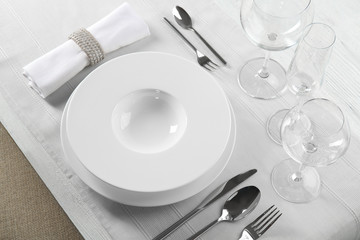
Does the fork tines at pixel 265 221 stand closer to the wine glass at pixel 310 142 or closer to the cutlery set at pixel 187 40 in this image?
the wine glass at pixel 310 142

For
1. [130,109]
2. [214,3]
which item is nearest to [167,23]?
[214,3]

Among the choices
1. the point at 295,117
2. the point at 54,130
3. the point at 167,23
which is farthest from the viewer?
the point at 167,23

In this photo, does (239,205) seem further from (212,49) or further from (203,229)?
(212,49)

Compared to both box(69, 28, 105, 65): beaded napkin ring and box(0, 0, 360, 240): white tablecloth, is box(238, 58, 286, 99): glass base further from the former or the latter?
box(69, 28, 105, 65): beaded napkin ring

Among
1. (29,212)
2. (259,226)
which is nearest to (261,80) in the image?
(259,226)

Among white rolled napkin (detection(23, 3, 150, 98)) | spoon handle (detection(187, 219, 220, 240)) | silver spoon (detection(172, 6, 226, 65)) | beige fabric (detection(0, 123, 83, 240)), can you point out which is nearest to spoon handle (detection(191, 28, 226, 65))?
silver spoon (detection(172, 6, 226, 65))

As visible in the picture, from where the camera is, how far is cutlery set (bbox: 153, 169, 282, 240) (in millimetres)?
841

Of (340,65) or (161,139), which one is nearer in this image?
(161,139)

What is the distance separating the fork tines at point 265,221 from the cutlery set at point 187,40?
1.03 feet

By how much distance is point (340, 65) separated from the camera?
110 centimetres

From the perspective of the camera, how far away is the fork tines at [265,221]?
0.84 m

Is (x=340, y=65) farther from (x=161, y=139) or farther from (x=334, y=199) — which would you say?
(x=161, y=139)

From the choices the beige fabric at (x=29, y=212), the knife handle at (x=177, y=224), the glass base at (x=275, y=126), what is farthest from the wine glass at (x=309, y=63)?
the beige fabric at (x=29, y=212)

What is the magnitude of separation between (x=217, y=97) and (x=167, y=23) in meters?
0.26
